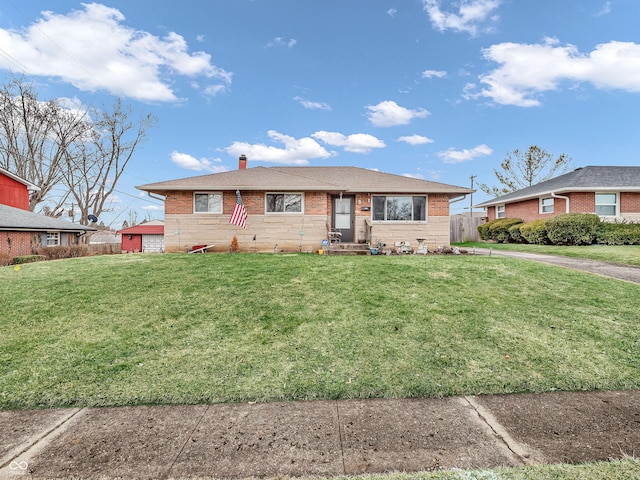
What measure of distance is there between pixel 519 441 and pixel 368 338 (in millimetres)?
2240

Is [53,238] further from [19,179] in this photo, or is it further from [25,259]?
[25,259]

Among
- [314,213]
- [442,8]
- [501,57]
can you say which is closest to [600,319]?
[314,213]

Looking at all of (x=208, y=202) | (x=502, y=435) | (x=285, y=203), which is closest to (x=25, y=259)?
(x=208, y=202)

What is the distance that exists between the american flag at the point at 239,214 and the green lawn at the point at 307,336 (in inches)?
201

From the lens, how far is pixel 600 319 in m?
5.23

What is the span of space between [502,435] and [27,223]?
2584 centimetres

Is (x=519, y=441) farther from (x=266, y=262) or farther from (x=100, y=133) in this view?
(x=100, y=133)

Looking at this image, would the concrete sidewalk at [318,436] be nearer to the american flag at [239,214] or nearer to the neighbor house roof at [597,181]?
the american flag at [239,214]

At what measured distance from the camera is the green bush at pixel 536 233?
58.5 feet

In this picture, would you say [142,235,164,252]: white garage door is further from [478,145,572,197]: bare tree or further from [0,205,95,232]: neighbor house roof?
[478,145,572,197]: bare tree

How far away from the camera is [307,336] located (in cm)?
468

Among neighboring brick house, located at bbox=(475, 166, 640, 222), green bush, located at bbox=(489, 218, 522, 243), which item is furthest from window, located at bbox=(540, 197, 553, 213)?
green bush, located at bbox=(489, 218, 522, 243)

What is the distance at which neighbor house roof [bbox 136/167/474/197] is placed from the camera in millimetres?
13312

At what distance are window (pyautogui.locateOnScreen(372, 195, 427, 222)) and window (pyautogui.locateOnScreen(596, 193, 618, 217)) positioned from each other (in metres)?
12.4
